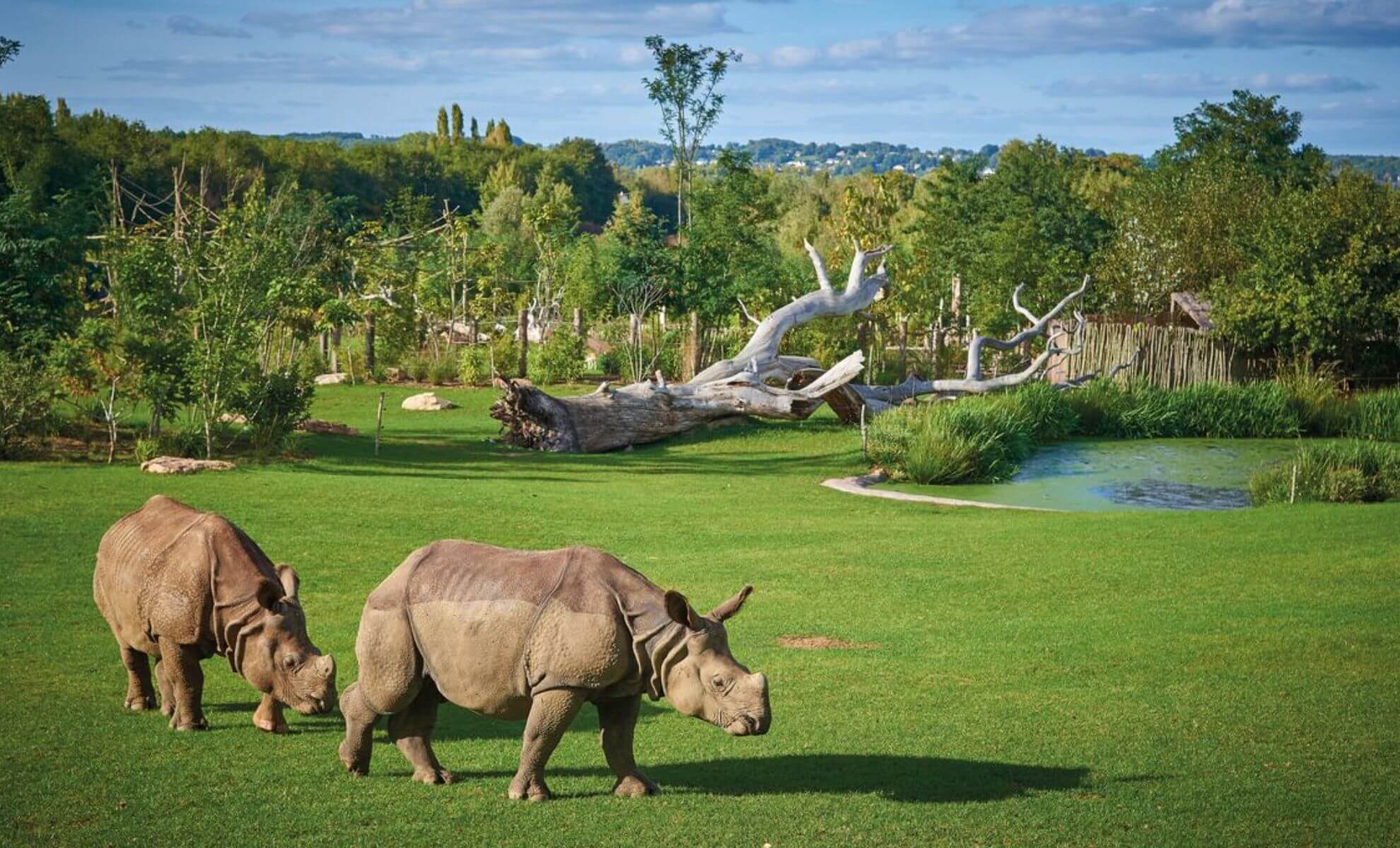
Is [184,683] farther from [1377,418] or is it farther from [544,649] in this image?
[1377,418]

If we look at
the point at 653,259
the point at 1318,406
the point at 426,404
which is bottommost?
the point at 426,404

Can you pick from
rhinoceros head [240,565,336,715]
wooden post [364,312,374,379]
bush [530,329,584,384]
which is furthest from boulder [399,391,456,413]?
rhinoceros head [240,565,336,715]

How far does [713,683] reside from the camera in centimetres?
728

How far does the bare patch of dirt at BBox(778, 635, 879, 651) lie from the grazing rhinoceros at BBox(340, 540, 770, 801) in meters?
4.50

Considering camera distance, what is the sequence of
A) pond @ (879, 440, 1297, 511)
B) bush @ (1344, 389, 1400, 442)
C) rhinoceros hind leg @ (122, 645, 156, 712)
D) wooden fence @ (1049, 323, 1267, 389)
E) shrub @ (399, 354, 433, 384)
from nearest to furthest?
rhinoceros hind leg @ (122, 645, 156, 712), pond @ (879, 440, 1297, 511), bush @ (1344, 389, 1400, 442), wooden fence @ (1049, 323, 1267, 389), shrub @ (399, 354, 433, 384)

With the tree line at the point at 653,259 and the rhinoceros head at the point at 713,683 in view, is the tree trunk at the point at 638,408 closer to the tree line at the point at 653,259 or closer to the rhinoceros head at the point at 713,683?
the tree line at the point at 653,259

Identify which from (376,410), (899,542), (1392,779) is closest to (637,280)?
(376,410)

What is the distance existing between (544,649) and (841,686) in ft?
13.4

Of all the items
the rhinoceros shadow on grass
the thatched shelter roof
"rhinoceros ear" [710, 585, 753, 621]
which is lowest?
the rhinoceros shadow on grass

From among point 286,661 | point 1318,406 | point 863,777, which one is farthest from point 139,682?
point 1318,406

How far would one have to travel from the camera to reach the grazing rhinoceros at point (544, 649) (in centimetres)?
733

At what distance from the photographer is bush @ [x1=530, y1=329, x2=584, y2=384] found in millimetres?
37844

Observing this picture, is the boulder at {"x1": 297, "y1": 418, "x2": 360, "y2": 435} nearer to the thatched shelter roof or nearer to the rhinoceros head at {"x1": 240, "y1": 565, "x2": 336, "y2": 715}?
the rhinoceros head at {"x1": 240, "y1": 565, "x2": 336, "y2": 715}

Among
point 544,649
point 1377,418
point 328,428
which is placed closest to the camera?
point 544,649
